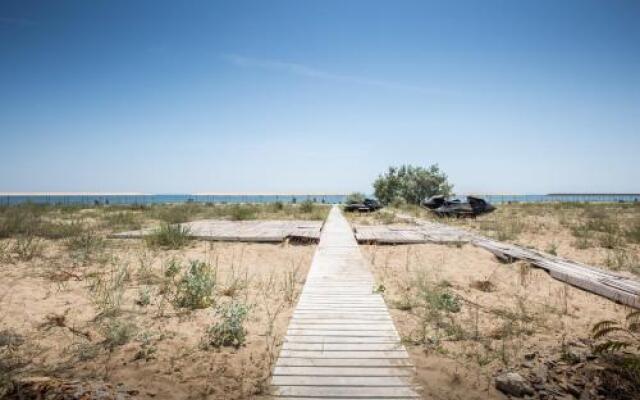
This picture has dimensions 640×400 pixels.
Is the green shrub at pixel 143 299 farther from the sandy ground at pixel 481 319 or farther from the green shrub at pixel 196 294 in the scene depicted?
→ the sandy ground at pixel 481 319

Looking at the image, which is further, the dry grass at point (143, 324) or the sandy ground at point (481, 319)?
the sandy ground at point (481, 319)

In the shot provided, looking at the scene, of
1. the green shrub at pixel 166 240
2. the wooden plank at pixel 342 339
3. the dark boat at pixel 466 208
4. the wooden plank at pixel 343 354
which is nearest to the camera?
the wooden plank at pixel 343 354

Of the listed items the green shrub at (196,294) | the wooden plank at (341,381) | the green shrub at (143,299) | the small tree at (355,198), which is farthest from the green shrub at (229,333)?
the small tree at (355,198)

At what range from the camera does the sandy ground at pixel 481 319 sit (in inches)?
125

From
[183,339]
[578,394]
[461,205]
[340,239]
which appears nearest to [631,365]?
[578,394]

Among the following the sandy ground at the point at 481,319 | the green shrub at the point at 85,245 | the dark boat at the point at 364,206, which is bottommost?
the sandy ground at the point at 481,319

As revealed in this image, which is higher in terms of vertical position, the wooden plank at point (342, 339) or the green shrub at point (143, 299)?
the green shrub at point (143, 299)

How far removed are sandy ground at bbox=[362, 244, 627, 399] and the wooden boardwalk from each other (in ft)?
0.70

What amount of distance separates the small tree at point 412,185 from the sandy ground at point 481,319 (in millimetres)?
32168

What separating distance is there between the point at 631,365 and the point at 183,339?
166 inches

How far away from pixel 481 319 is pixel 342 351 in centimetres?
221

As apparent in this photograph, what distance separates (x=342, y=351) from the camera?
3432 mm

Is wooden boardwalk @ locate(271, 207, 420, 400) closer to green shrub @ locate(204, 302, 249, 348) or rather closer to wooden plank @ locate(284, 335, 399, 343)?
wooden plank @ locate(284, 335, 399, 343)

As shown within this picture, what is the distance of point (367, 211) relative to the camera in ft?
78.1
